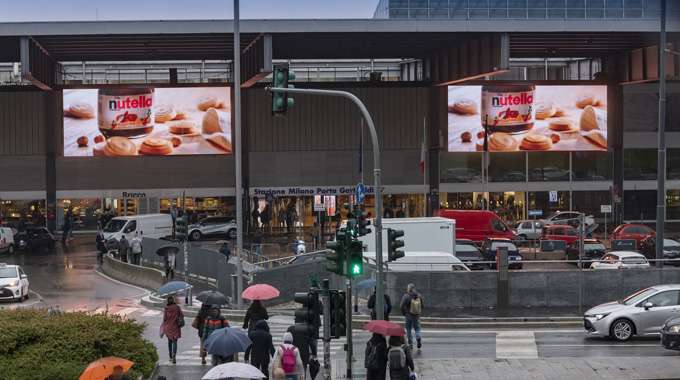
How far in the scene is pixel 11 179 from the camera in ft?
199

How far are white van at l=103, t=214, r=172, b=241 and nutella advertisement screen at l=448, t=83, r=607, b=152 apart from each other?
1929 cm

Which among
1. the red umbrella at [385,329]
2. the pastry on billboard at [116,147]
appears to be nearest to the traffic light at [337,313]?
the red umbrella at [385,329]

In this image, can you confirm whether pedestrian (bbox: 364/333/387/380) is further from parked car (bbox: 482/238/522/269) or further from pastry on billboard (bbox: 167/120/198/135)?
pastry on billboard (bbox: 167/120/198/135)

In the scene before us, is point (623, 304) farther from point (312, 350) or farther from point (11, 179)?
point (11, 179)

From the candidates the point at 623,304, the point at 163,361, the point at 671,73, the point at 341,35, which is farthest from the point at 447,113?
the point at 163,361

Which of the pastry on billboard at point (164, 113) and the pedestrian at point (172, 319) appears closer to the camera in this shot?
the pedestrian at point (172, 319)

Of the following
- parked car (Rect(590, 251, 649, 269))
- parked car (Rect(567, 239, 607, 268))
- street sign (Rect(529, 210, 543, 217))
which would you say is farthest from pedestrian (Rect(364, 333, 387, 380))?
street sign (Rect(529, 210, 543, 217))

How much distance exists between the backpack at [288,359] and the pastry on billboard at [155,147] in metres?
45.9

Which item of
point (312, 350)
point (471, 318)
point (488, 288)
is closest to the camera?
point (312, 350)

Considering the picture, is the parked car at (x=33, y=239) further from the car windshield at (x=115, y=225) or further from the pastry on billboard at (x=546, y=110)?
the pastry on billboard at (x=546, y=110)

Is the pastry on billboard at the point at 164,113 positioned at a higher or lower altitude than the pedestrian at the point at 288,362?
higher

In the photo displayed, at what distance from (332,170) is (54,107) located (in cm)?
1774

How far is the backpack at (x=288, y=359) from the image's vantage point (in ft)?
48.7

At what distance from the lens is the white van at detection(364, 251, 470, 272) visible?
97.0 ft
